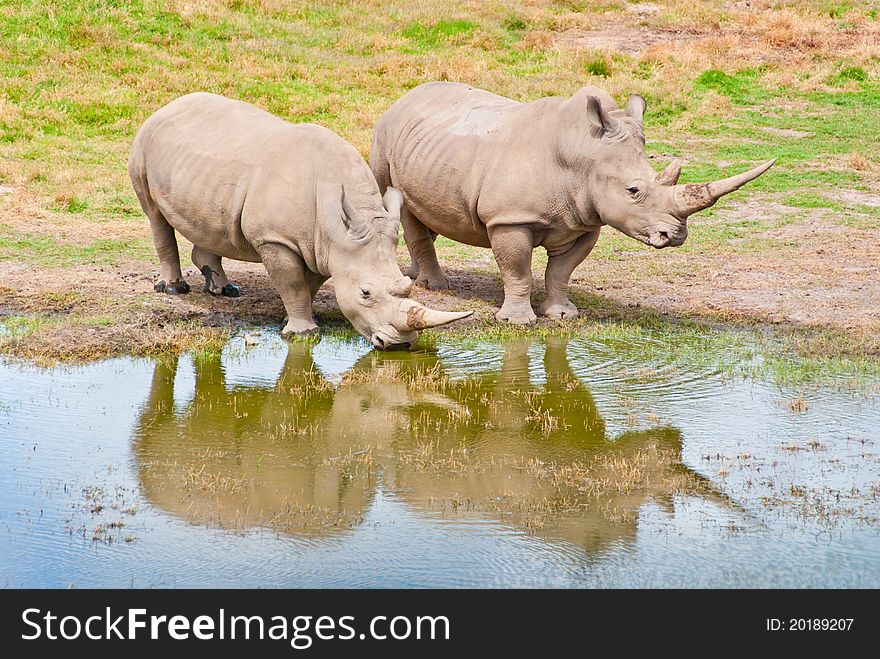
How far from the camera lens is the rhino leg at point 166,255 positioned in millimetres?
11391

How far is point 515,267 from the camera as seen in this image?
10852 millimetres

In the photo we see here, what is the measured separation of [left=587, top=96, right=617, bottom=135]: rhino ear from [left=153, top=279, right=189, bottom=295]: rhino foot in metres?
4.17

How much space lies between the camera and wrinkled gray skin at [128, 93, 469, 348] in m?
9.53

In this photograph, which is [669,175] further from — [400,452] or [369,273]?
[400,452]

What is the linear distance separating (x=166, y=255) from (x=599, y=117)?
14.1ft

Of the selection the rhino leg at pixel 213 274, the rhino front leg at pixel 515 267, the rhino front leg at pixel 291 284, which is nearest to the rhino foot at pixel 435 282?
the rhino front leg at pixel 515 267

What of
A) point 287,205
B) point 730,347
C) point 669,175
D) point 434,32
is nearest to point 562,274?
point 669,175

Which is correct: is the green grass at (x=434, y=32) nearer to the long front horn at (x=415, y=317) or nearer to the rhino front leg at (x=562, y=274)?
the rhino front leg at (x=562, y=274)

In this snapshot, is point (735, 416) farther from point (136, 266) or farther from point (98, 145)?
point (98, 145)

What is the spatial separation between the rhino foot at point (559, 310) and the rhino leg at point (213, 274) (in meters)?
2.95

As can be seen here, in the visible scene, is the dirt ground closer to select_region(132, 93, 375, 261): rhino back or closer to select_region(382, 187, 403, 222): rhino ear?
select_region(132, 93, 375, 261): rhino back

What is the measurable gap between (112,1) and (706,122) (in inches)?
461

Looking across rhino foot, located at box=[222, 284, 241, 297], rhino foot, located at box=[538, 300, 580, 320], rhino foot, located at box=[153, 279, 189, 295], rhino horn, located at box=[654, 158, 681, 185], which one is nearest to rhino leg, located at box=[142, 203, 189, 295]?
rhino foot, located at box=[153, 279, 189, 295]

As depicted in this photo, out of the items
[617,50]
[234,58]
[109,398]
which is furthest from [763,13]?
[109,398]
